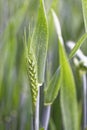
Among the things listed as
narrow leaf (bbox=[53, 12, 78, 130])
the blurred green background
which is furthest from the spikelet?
the blurred green background

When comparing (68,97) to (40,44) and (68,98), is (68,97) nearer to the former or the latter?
(68,98)

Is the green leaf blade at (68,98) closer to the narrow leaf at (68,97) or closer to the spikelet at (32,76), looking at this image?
the narrow leaf at (68,97)

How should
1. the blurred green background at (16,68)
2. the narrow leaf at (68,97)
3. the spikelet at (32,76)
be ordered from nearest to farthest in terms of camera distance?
the spikelet at (32,76), the narrow leaf at (68,97), the blurred green background at (16,68)

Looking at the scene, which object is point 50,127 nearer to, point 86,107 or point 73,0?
point 86,107

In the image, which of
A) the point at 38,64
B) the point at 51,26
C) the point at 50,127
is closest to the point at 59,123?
the point at 50,127

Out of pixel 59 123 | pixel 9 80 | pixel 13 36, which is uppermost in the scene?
pixel 13 36

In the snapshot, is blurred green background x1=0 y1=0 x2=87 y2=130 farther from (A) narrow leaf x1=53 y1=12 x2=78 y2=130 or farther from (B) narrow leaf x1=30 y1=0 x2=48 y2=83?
(B) narrow leaf x1=30 y1=0 x2=48 y2=83

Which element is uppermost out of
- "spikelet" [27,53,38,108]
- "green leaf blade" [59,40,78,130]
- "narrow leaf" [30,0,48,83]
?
"narrow leaf" [30,0,48,83]

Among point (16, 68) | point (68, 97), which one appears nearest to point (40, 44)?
point (68, 97)

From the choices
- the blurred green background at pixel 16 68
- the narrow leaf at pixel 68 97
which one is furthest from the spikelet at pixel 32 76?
the blurred green background at pixel 16 68
